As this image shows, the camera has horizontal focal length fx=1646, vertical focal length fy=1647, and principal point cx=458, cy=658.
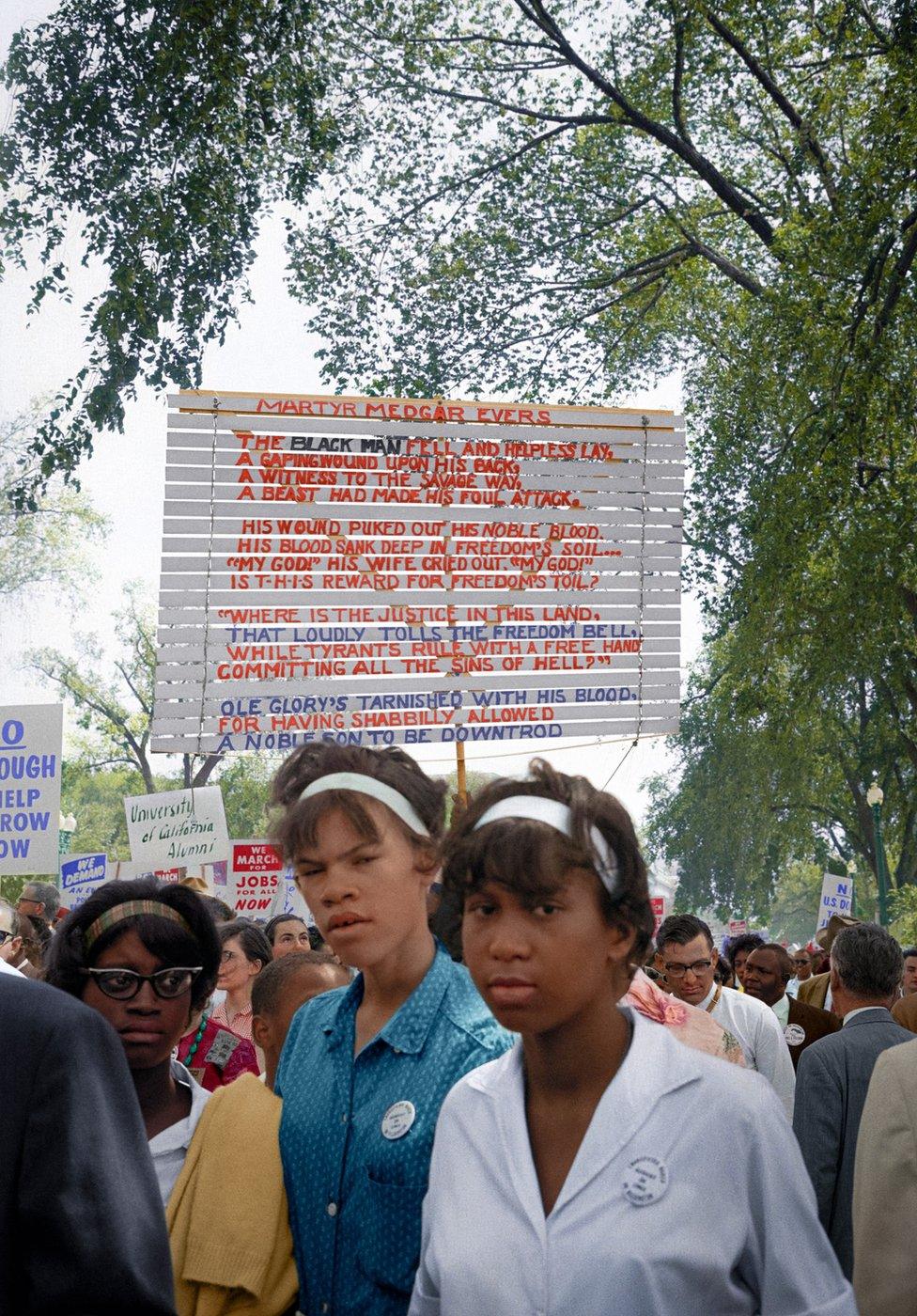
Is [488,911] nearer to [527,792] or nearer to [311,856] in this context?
[527,792]

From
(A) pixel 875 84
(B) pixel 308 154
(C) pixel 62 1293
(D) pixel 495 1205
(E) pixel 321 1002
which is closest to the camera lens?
(C) pixel 62 1293

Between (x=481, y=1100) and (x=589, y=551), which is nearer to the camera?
(x=481, y=1100)

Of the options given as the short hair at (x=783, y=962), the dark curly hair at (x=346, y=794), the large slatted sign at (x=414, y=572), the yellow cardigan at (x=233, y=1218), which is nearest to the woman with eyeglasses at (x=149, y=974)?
the yellow cardigan at (x=233, y=1218)

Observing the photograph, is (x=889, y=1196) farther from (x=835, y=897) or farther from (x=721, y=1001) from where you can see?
(x=835, y=897)

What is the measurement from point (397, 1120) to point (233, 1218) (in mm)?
347

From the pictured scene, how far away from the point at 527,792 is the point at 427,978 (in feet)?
1.94

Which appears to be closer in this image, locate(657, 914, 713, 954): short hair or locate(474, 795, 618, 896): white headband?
locate(474, 795, 618, 896): white headband

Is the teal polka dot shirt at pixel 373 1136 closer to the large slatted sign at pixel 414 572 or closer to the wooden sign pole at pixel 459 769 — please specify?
the wooden sign pole at pixel 459 769

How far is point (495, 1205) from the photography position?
2.34 meters

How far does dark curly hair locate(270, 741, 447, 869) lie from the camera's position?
3.02m

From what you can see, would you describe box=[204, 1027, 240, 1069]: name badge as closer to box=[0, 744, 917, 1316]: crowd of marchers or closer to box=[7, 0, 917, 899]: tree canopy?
box=[0, 744, 917, 1316]: crowd of marchers

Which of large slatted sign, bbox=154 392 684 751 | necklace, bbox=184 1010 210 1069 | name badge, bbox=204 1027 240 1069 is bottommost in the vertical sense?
necklace, bbox=184 1010 210 1069

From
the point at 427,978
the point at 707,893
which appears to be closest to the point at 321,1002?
the point at 427,978

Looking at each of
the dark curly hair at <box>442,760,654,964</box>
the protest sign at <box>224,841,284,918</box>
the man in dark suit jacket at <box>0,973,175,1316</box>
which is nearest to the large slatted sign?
the dark curly hair at <box>442,760,654,964</box>
